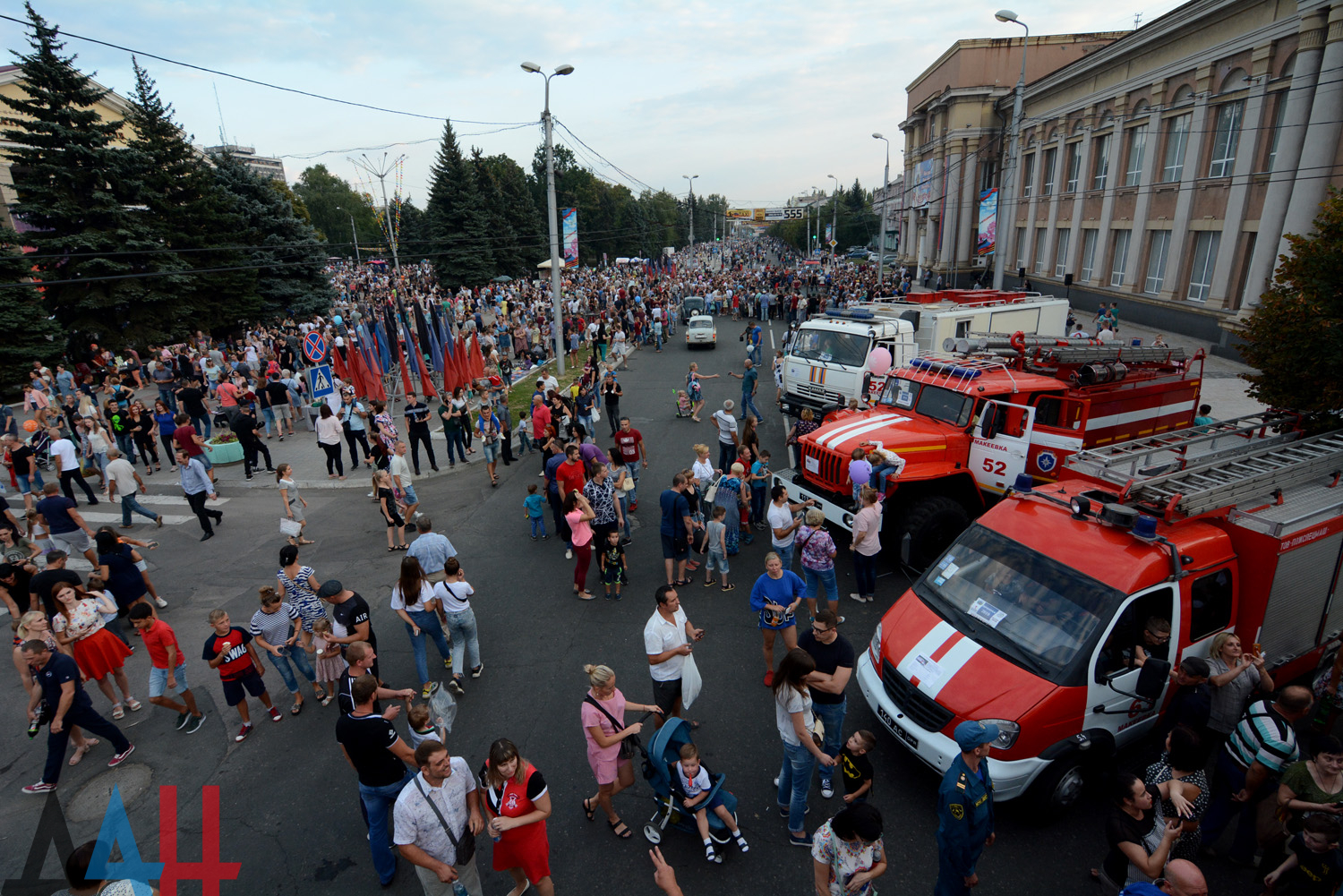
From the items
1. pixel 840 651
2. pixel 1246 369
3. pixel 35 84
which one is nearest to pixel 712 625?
pixel 840 651

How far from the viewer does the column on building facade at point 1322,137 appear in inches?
633

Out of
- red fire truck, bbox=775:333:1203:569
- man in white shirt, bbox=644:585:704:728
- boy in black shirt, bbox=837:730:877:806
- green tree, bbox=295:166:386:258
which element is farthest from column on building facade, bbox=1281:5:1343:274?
green tree, bbox=295:166:386:258

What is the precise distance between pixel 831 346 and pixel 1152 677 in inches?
423

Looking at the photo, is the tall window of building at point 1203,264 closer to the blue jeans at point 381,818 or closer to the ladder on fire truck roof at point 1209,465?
the ladder on fire truck roof at point 1209,465

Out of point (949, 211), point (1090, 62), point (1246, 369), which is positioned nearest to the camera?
point (1246, 369)

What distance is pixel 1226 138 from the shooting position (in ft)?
68.0

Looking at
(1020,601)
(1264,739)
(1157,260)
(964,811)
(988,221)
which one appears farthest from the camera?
(1157,260)

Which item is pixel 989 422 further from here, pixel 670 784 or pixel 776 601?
pixel 670 784

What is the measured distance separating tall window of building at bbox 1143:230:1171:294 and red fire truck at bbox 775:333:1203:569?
62.9ft

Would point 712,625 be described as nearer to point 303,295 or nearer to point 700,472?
point 700,472

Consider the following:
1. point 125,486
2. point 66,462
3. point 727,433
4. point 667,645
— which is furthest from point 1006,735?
point 66,462

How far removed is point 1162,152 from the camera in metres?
23.9

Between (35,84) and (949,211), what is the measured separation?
48.6 m

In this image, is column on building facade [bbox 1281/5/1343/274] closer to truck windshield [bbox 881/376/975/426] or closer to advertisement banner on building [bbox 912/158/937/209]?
truck windshield [bbox 881/376/975/426]
